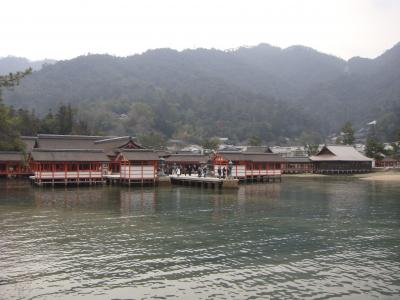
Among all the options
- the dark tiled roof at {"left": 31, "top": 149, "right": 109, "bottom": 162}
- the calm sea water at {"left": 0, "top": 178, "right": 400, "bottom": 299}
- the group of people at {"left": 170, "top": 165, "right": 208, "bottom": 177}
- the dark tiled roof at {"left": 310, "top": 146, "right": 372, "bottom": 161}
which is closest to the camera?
the calm sea water at {"left": 0, "top": 178, "right": 400, "bottom": 299}

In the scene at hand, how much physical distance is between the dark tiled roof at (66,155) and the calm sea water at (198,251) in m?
14.5

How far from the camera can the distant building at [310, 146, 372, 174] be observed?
8519cm

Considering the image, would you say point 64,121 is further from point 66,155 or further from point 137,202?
point 137,202

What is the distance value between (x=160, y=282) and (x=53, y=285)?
3.34 metres

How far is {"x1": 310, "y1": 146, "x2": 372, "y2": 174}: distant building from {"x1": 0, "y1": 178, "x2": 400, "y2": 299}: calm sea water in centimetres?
5324

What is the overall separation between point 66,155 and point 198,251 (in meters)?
34.2

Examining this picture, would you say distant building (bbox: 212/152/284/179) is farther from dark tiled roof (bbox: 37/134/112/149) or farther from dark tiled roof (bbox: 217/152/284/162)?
dark tiled roof (bbox: 37/134/112/149)

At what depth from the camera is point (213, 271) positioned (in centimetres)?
1543

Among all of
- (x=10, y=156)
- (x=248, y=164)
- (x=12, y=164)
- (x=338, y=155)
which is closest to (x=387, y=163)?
(x=338, y=155)

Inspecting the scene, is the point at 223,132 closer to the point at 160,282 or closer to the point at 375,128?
the point at 375,128

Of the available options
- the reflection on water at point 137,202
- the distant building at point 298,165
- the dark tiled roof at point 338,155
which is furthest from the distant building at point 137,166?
the dark tiled roof at point 338,155

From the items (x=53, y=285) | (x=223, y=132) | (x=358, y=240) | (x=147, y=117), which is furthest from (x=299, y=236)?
(x=223, y=132)

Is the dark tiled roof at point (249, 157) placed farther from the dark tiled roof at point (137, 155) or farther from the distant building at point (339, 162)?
the distant building at point (339, 162)

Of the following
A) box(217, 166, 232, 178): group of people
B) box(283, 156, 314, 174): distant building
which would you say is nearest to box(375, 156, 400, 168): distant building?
box(283, 156, 314, 174): distant building
